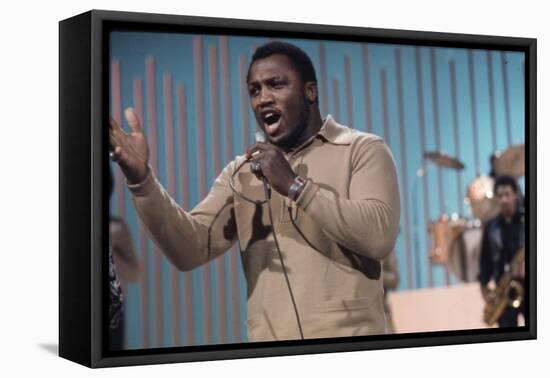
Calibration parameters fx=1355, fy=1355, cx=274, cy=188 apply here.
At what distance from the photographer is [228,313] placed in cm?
701

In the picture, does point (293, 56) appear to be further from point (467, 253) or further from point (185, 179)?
point (467, 253)

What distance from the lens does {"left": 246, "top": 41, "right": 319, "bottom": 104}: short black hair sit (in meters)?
7.04

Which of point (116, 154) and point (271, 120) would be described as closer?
point (116, 154)

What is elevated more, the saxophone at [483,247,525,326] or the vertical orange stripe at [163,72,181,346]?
the vertical orange stripe at [163,72,181,346]

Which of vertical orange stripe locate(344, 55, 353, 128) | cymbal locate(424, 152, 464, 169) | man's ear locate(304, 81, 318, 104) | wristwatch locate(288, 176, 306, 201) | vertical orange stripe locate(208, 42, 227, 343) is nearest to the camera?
vertical orange stripe locate(208, 42, 227, 343)

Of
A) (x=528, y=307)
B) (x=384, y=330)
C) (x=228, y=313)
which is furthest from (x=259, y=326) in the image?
(x=528, y=307)

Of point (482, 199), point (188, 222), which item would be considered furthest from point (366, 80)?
point (188, 222)

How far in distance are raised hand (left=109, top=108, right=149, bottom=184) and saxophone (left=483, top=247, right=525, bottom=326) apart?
→ 7.56 feet

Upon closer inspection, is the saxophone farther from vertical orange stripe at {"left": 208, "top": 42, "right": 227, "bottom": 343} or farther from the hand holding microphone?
vertical orange stripe at {"left": 208, "top": 42, "right": 227, "bottom": 343}

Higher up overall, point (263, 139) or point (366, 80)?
point (366, 80)

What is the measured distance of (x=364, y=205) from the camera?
283 inches

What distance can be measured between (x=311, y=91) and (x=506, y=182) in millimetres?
1419

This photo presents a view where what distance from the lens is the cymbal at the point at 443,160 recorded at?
7.56 m

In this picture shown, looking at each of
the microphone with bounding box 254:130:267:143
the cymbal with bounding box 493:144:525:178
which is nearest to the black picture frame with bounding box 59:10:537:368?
the microphone with bounding box 254:130:267:143
